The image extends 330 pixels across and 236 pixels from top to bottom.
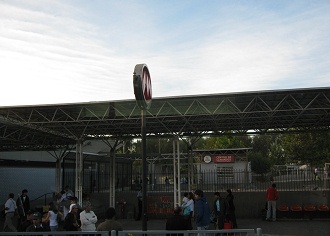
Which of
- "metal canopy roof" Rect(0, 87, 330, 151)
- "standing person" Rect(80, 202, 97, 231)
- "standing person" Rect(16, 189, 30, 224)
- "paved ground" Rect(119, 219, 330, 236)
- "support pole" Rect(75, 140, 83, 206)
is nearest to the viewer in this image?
"standing person" Rect(80, 202, 97, 231)

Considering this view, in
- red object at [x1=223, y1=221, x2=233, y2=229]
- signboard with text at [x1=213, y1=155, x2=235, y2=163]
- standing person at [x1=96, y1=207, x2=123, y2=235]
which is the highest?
signboard with text at [x1=213, y1=155, x2=235, y2=163]

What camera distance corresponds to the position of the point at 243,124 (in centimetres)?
1884

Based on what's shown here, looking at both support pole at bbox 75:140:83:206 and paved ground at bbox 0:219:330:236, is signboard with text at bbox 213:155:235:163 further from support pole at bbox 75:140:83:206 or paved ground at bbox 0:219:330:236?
support pole at bbox 75:140:83:206

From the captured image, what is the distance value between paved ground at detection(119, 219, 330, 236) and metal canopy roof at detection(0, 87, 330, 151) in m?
4.56

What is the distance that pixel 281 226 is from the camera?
1558 centimetres

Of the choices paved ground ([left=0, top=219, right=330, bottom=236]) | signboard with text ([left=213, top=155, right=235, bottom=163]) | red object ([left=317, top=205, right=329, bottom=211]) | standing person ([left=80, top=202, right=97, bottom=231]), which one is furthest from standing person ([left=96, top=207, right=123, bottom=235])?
signboard with text ([left=213, top=155, right=235, bottom=163])

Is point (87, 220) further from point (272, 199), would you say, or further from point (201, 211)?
point (272, 199)

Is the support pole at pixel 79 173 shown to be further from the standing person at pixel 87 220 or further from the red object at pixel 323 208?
the red object at pixel 323 208

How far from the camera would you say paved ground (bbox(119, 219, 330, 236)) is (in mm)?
14172

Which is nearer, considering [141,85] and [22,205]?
[141,85]

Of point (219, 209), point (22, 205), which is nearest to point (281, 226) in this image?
point (219, 209)

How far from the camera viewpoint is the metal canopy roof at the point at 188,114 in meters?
14.0

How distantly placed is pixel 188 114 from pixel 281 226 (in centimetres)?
607

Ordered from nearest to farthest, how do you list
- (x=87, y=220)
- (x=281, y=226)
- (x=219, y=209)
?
(x=87, y=220) < (x=219, y=209) < (x=281, y=226)
